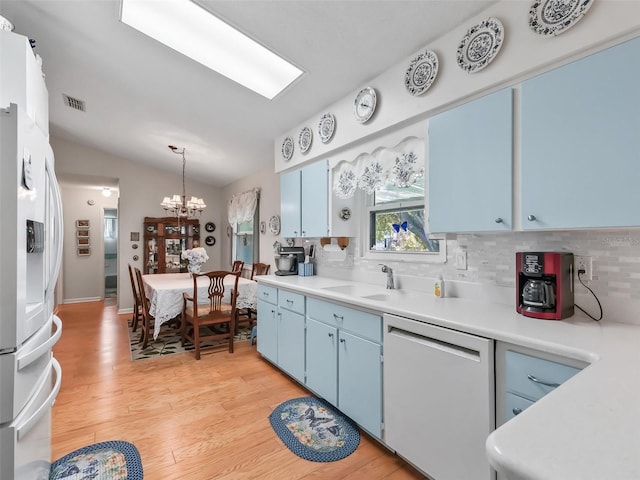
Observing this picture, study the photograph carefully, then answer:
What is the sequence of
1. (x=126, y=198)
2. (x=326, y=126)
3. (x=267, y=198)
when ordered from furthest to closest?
(x=126, y=198)
(x=267, y=198)
(x=326, y=126)

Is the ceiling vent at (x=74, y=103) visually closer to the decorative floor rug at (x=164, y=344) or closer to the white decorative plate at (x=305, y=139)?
the white decorative plate at (x=305, y=139)

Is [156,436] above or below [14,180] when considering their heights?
below

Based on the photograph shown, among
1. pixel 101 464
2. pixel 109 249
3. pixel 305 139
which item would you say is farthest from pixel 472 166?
pixel 109 249

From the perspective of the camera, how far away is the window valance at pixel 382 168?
6.73 feet

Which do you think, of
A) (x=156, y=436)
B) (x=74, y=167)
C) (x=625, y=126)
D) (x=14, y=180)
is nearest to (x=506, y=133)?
(x=625, y=126)

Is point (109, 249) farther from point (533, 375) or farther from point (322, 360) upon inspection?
point (533, 375)

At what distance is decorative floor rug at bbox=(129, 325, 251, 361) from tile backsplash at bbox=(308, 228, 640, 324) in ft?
7.77

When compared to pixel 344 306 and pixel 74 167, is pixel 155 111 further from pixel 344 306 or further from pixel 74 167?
pixel 344 306

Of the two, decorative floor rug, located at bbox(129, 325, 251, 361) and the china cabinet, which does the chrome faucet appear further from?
the china cabinet

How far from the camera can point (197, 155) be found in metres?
4.95

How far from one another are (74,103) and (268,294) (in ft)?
11.4

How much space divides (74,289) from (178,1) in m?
6.89

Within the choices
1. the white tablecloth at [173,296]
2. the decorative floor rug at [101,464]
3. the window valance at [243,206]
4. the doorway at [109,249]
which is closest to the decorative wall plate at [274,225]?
the window valance at [243,206]

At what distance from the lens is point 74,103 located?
12.7 ft
